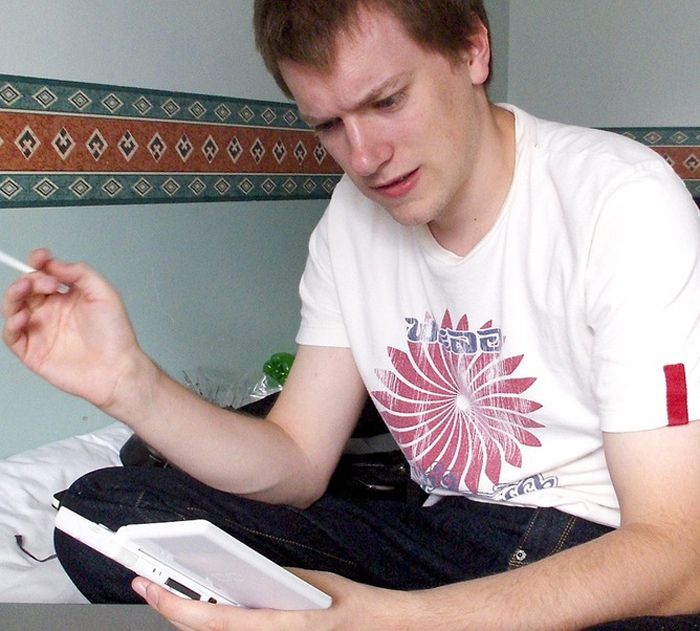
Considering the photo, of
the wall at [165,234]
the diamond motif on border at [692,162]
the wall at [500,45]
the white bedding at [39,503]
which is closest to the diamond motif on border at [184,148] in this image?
the wall at [165,234]

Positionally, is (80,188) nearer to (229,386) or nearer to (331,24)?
(229,386)

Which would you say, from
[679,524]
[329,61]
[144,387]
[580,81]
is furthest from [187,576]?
[580,81]

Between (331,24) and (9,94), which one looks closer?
(331,24)

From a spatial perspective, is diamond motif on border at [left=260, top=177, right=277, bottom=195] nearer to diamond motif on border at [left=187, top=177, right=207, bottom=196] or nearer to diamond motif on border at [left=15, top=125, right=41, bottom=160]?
diamond motif on border at [left=187, top=177, right=207, bottom=196]

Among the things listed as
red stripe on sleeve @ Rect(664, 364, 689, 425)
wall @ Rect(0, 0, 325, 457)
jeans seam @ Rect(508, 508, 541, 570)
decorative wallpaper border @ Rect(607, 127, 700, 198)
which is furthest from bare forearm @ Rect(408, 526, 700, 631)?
decorative wallpaper border @ Rect(607, 127, 700, 198)

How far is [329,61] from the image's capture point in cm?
91

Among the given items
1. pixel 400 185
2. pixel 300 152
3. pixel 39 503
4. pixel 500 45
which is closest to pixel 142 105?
pixel 300 152

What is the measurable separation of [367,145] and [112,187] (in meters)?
0.85

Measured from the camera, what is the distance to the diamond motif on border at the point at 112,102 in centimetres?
162

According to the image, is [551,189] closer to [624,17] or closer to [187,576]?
[187,576]

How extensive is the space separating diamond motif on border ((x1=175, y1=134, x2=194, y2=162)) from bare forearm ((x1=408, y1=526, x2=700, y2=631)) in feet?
4.13

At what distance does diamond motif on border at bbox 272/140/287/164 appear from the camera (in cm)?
208

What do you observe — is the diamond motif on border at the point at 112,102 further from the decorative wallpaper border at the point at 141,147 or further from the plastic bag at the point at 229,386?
the plastic bag at the point at 229,386

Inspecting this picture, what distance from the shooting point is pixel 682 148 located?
→ 2.92 metres
